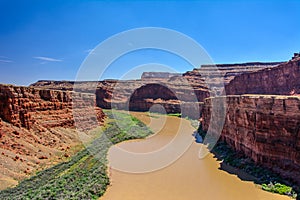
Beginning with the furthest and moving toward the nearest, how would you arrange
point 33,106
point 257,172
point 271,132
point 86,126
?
1. point 86,126
2. point 33,106
3. point 257,172
4. point 271,132

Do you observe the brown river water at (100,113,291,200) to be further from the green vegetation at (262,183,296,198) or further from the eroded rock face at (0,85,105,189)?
the eroded rock face at (0,85,105,189)

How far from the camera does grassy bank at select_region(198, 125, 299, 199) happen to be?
11.0m

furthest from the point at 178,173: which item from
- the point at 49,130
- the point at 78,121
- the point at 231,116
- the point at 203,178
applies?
the point at 78,121

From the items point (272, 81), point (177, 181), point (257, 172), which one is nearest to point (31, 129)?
point (177, 181)

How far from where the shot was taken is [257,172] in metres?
13.0

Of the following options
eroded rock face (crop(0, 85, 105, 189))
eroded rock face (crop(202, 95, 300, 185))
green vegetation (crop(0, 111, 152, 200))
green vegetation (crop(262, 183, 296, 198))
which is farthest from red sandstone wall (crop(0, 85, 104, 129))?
green vegetation (crop(262, 183, 296, 198))

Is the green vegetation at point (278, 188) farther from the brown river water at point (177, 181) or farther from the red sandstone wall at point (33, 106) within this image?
the red sandstone wall at point (33, 106)

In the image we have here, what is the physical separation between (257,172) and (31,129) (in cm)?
1633

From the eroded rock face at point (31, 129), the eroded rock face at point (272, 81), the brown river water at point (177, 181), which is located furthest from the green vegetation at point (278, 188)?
the eroded rock face at point (272, 81)

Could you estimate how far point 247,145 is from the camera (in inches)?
592

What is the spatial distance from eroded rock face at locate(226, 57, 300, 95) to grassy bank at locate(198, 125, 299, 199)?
2307cm

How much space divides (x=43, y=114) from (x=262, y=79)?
42224 millimetres

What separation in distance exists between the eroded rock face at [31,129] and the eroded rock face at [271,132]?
1301 centimetres

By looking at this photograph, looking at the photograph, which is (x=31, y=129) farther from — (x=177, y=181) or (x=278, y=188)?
(x=278, y=188)
